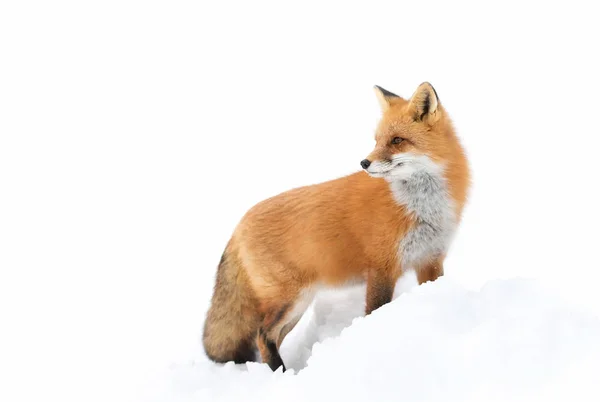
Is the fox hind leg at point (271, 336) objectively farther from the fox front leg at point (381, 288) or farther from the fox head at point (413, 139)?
the fox head at point (413, 139)

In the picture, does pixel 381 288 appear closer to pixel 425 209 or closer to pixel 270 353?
pixel 425 209

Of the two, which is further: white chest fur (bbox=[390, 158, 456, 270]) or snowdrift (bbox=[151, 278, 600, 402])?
white chest fur (bbox=[390, 158, 456, 270])

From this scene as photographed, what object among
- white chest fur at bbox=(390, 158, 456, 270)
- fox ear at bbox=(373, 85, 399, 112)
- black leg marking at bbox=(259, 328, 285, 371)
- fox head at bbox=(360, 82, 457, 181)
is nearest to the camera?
fox head at bbox=(360, 82, 457, 181)

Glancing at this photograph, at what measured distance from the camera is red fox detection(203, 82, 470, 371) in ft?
9.91

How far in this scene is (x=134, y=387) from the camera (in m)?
3.20

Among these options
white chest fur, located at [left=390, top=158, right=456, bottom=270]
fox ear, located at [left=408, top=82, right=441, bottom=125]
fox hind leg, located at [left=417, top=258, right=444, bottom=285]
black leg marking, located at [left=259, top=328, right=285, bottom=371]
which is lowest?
black leg marking, located at [left=259, top=328, right=285, bottom=371]

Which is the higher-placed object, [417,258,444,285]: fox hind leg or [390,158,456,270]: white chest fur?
[390,158,456,270]: white chest fur

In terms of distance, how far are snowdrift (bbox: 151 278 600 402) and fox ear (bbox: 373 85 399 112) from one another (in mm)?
982

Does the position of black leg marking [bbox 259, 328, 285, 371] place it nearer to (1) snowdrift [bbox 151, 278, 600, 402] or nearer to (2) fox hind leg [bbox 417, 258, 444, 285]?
(1) snowdrift [bbox 151, 278, 600, 402]

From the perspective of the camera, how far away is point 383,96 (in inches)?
127

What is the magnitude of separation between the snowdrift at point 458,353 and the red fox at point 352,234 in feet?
1.21

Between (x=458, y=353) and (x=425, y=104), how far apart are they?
1266 mm

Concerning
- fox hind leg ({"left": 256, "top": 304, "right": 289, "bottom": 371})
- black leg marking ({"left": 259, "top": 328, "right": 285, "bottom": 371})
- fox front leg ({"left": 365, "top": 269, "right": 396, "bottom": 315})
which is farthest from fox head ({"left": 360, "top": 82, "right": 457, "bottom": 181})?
black leg marking ({"left": 259, "top": 328, "right": 285, "bottom": 371})

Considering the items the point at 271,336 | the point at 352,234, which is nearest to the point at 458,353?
the point at 352,234
